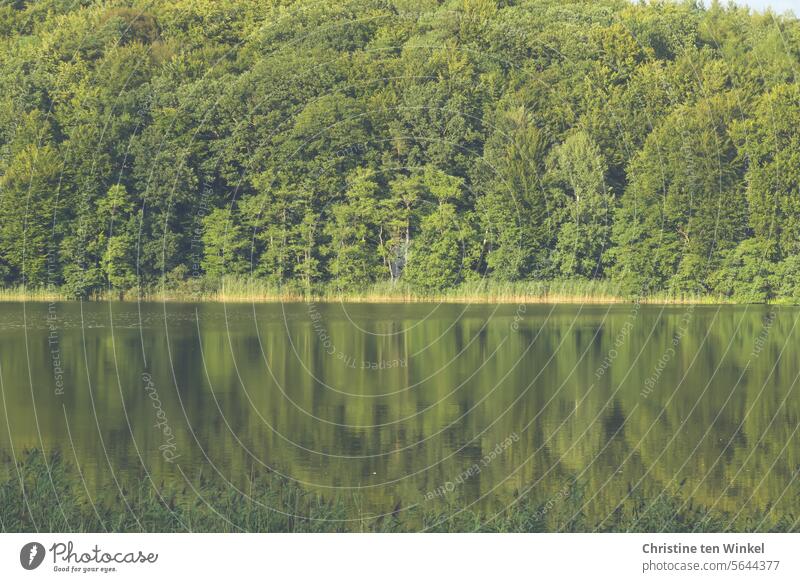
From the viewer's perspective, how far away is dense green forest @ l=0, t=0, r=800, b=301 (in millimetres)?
82875

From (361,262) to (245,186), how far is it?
889cm

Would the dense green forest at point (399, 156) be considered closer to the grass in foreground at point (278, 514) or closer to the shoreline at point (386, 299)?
the shoreline at point (386, 299)

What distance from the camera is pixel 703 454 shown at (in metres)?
27.4

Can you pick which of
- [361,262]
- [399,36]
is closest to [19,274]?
[361,262]

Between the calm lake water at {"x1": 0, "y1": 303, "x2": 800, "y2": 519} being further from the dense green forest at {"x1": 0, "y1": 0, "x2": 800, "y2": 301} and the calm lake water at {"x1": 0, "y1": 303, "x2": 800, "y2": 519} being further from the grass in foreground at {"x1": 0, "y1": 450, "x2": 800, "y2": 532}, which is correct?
the dense green forest at {"x1": 0, "y1": 0, "x2": 800, "y2": 301}

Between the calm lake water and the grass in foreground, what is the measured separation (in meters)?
0.66

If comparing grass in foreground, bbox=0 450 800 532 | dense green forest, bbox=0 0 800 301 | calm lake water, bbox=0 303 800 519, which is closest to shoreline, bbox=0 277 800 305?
dense green forest, bbox=0 0 800 301

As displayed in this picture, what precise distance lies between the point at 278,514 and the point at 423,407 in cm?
1357

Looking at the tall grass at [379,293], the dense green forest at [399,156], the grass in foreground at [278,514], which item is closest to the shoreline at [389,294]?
the tall grass at [379,293]

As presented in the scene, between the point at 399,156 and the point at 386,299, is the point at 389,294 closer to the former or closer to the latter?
the point at 386,299

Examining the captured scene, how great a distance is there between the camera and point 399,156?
89125mm

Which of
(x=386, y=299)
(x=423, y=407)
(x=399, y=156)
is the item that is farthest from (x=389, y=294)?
(x=423, y=407)

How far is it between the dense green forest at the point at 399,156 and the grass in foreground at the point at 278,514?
60.3 metres

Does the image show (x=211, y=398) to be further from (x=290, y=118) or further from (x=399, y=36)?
(x=399, y=36)
